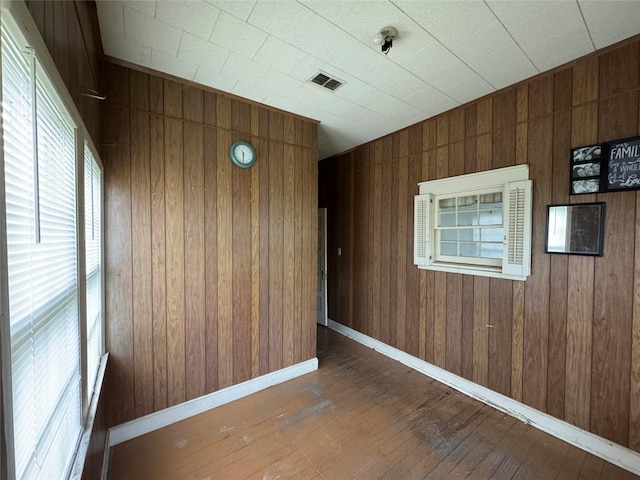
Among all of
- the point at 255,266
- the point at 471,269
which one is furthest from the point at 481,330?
the point at 255,266

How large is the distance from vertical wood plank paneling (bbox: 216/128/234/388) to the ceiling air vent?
87cm

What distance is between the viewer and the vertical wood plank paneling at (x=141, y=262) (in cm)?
206

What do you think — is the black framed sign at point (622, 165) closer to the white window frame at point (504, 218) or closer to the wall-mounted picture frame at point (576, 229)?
the wall-mounted picture frame at point (576, 229)

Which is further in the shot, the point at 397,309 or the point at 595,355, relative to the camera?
the point at 397,309

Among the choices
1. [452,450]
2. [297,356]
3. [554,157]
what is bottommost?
[452,450]

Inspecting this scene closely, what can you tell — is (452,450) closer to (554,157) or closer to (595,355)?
(595,355)

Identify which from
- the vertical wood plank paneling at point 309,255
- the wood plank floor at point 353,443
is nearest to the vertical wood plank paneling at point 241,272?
the wood plank floor at point 353,443

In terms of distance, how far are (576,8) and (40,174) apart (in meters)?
2.70

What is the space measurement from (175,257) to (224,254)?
15.9 inches

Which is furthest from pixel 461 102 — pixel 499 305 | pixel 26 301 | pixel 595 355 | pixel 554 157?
pixel 26 301

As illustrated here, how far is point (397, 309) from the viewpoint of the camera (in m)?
3.35

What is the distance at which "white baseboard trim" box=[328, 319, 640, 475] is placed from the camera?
5.95 feet

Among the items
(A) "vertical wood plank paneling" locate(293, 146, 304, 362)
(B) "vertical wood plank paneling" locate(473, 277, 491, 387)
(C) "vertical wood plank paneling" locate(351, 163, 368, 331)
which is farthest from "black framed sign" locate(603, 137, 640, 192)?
(A) "vertical wood plank paneling" locate(293, 146, 304, 362)

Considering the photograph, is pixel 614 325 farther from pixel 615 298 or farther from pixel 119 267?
pixel 119 267
